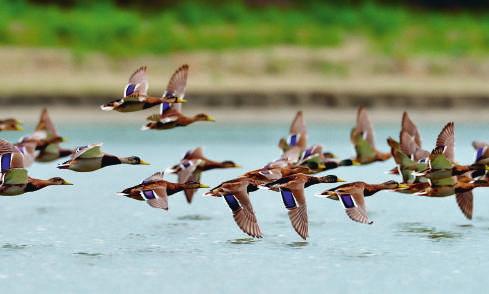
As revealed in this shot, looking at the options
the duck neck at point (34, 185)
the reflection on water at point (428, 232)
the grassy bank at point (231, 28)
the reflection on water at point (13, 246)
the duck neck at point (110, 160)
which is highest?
the grassy bank at point (231, 28)

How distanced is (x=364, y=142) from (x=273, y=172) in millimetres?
3094

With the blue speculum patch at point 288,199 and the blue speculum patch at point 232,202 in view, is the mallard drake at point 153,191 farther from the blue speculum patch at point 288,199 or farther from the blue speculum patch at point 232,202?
the blue speculum patch at point 288,199

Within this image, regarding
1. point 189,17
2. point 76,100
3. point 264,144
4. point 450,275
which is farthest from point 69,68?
point 450,275

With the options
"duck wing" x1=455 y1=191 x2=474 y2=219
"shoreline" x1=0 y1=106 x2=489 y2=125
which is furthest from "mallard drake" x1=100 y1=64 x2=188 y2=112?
"shoreline" x1=0 y1=106 x2=489 y2=125

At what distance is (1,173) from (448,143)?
4.46 m

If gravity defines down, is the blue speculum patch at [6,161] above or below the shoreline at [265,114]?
above

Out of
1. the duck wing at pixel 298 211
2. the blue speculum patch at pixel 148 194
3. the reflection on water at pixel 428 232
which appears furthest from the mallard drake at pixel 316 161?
the blue speculum patch at pixel 148 194

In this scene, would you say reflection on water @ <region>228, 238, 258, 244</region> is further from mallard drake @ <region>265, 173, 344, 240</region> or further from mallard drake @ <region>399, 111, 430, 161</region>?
mallard drake @ <region>399, 111, 430, 161</region>

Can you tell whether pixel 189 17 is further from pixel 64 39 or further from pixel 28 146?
pixel 28 146

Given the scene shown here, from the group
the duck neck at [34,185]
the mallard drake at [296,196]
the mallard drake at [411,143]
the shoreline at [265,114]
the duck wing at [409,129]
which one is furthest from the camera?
the shoreline at [265,114]

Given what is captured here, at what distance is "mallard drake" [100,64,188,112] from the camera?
16781mm

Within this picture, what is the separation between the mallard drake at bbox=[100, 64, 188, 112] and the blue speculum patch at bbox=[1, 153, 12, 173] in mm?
1011

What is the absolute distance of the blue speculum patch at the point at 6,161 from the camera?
53.8 ft

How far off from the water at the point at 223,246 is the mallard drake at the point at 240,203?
12.7 inches
